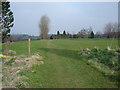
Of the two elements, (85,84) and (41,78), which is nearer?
(85,84)

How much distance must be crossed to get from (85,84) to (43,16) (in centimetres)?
4954

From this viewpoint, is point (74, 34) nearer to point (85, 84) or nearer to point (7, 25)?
point (7, 25)

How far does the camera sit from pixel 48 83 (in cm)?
388

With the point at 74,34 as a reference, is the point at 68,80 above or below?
below

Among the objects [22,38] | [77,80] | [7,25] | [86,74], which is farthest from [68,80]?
[22,38]

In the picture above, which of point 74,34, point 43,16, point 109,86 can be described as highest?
point 43,16

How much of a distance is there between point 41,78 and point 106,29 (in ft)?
165

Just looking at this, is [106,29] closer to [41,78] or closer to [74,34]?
[74,34]

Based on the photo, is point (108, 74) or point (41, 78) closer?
point (41, 78)

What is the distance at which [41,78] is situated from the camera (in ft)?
14.2

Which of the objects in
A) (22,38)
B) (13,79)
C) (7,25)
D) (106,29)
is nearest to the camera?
(13,79)

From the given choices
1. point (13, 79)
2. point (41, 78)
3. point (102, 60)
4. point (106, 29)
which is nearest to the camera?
point (13, 79)

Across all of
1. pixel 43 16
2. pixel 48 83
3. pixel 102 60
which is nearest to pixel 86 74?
pixel 48 83

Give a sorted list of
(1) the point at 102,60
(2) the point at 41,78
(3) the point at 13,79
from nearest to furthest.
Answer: (3) the point at 13,79
(2) the point at 41,78
(1) the point at 102,60
